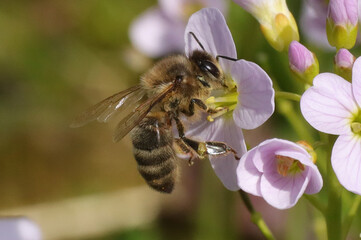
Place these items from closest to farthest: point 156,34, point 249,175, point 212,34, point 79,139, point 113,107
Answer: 1. point 249,175
2. point 212,34
3. point 113,107
4. point 156,34
5. point 79,139

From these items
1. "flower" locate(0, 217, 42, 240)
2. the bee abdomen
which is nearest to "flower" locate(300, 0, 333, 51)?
the bee abdomen

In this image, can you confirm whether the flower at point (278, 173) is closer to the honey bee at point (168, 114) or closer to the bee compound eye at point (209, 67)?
the honey bee at point (168, 114)

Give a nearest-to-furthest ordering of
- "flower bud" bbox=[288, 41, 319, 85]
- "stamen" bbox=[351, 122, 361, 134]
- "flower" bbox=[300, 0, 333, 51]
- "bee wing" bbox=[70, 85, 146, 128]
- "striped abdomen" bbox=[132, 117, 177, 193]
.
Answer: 1. "stamen" bbox=[351, 122, 361, 134]
2. "flower bud" bbox=[288, 41, 319, 85]
3. "striped abdomen" bbox=[132, 117, 177, 193]
4. "bee wing" bbox=[70, 85, 146, 128]
5. "flower" bbox=[300, 0, 333, 51]

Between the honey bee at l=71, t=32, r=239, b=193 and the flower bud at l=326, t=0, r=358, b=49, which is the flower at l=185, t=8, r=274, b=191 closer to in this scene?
the honey bee at l=71, t=32, r=239, b=193

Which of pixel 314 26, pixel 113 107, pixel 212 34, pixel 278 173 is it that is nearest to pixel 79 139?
pixel 314 26

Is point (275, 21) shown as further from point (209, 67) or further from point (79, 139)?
point (79, 139)

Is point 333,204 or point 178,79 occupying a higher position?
point 178,79

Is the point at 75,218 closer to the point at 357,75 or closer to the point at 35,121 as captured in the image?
the point at 35,121
